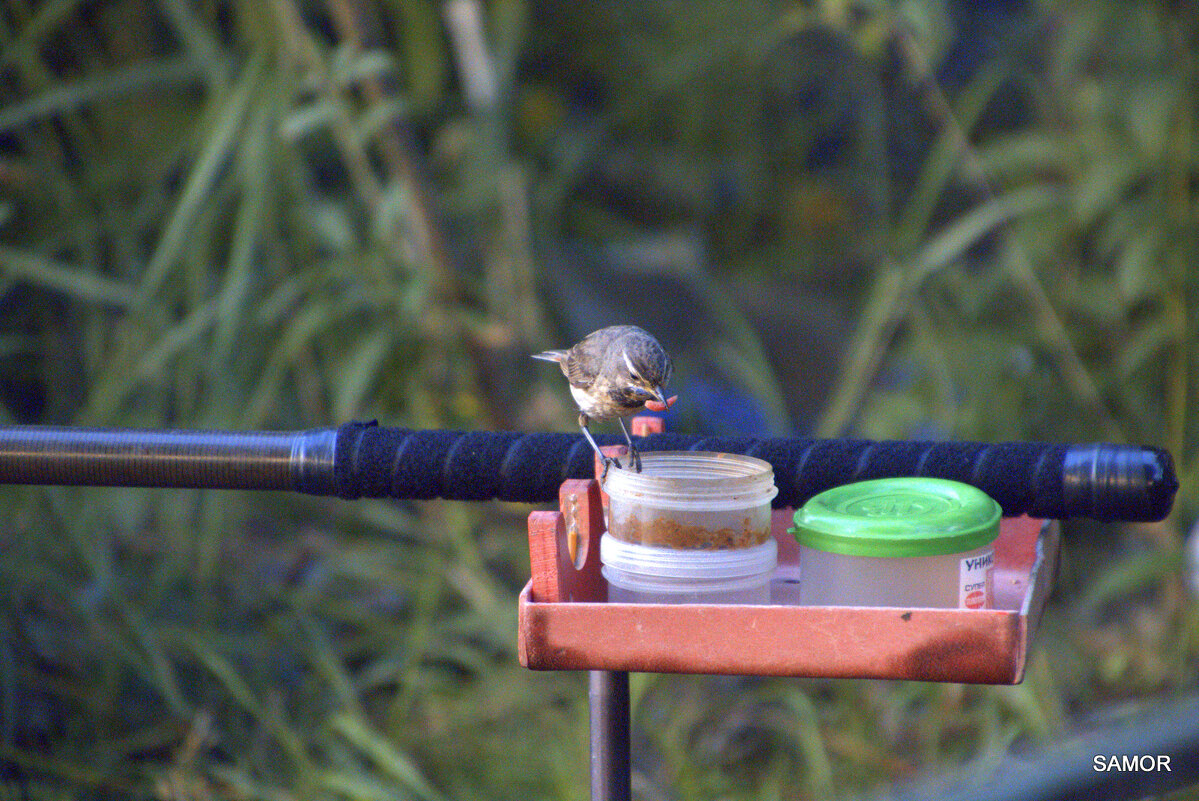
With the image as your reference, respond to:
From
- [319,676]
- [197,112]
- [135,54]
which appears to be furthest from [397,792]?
[135,54]

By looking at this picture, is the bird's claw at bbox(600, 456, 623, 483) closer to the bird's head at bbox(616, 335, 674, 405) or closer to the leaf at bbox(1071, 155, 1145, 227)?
the bird's head at bbox(616, 335, 674, 405)

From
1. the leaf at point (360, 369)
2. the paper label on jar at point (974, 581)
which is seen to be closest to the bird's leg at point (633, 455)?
the paper label on jar at point (974, 581)

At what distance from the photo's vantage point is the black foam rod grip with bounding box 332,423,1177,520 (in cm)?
81

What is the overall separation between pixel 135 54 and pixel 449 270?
103 cm

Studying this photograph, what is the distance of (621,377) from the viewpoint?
0.92m

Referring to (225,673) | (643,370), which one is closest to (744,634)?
(643,370)

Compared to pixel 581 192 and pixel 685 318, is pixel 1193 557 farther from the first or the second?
pixel 581 192

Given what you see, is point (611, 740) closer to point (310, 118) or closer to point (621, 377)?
point (621, 377)

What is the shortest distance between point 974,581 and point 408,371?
1.50 m

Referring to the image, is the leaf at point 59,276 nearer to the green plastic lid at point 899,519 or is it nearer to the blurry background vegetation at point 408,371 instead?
the blurry background vegetation at point 408,371

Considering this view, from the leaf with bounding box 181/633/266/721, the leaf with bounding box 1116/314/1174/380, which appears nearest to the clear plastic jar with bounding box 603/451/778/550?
the leaf with bounding box 181/633/266/721

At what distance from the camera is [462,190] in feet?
7.97

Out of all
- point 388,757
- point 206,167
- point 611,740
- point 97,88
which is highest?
point 97,88

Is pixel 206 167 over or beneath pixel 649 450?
over
